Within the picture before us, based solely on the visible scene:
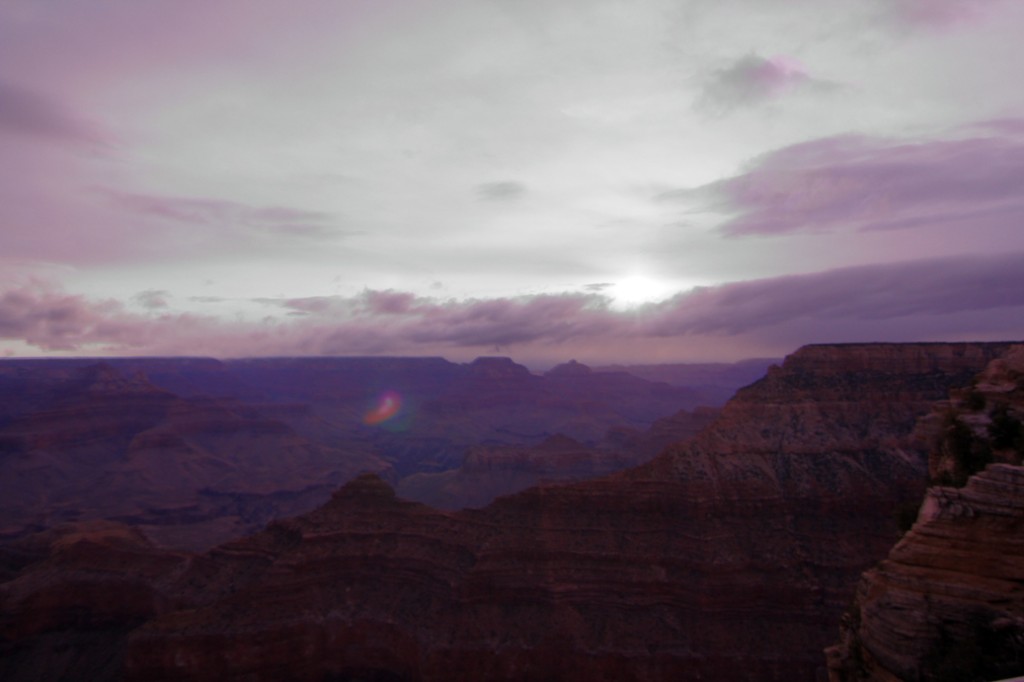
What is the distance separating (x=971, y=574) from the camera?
1212cm

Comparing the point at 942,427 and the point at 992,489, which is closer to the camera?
the point at 992,489

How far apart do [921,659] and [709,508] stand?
3793cm

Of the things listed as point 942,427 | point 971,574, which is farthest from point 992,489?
point 942,427

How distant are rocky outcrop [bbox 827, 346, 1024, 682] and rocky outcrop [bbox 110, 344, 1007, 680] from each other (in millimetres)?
29576

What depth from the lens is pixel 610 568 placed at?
44906mm

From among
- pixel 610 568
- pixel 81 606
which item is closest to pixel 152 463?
pixel 81 606

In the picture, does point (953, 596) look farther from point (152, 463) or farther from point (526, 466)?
point (152, 463)

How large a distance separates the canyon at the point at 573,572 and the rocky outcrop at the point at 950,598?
28.3 m

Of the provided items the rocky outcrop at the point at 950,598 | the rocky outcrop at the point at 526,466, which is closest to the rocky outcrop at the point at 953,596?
the rocky outcrop at the point at 950,598

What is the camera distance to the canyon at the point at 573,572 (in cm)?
4103

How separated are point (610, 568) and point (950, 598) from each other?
35050mm

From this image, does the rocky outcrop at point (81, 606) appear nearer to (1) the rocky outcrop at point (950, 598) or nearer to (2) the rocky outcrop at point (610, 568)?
(2) the rocky outcrop at point (610, 568)

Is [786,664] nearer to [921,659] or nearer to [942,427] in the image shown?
[942,427]

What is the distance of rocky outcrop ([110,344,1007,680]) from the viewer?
40750 mm
